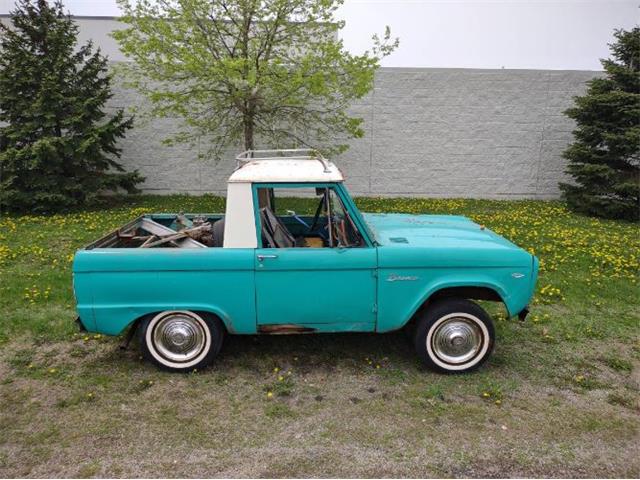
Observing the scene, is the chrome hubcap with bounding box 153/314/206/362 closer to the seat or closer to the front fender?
the seat

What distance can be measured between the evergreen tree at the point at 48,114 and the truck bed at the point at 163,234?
610 centimetres

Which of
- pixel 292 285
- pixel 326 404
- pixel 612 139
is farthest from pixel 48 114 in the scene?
pixel 612 139

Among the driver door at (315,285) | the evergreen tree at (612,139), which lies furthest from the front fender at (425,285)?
the evergreen tree at (612,139)

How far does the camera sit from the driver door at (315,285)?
3.91 metres

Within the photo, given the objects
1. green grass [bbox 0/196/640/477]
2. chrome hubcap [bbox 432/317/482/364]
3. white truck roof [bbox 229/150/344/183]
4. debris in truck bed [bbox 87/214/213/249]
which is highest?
white truck roof [bbox 229/150/344/183]

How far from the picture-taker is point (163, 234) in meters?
4.61

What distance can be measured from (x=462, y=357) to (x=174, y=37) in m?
7.22

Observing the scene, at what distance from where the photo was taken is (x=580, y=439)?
3293mm

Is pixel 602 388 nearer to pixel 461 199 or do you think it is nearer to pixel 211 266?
pixel 211 266

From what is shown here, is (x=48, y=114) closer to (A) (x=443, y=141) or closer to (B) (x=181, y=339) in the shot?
(B) (x=181, y=339)

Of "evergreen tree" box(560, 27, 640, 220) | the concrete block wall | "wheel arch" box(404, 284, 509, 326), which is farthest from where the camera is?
the concrete block wall

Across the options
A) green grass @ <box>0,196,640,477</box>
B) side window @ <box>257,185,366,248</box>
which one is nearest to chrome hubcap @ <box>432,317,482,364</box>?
green grass @ <box>0,196,640,477</box>

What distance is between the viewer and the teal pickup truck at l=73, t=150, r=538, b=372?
3875mm

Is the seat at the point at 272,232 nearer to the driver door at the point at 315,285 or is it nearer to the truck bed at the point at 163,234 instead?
the driver door at the point at 315,285
